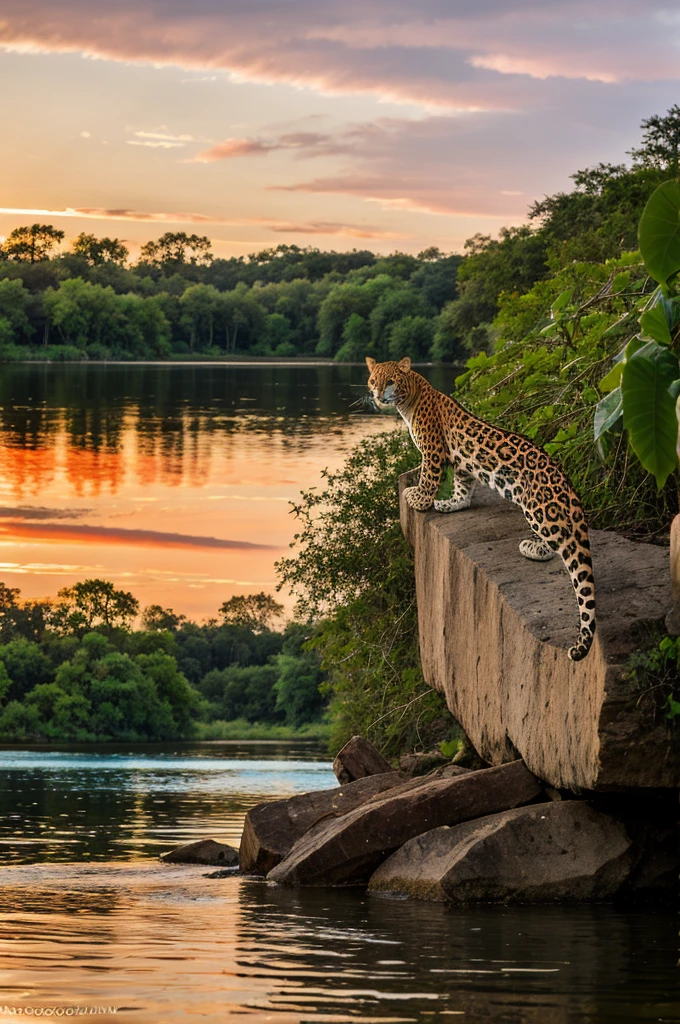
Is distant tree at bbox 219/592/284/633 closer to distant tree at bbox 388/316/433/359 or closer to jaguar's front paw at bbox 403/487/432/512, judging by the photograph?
distant tree at bbox 388/316/433/359

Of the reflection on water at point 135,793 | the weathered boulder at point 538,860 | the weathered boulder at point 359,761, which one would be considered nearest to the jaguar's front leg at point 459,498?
the weathered boulder at point 359,761

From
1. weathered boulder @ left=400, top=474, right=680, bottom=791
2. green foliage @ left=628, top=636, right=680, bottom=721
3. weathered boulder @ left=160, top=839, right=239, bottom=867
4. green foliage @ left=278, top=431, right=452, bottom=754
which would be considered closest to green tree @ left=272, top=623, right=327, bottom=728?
green foliage @ left=278, top=431, right=452, bottom=754

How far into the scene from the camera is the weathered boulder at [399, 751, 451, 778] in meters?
17.6

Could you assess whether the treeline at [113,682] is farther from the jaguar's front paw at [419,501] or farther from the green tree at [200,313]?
the jaguar's front paw at [419,501]

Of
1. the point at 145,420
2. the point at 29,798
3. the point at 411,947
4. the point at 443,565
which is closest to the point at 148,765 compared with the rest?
the point at 145,420

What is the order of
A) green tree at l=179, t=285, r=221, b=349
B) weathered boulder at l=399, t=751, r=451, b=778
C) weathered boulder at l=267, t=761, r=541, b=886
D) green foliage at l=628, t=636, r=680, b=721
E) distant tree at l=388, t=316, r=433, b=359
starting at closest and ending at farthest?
green foliage at l=628, t=636, r=680, b=721
weathered boulder at l=267, t=761, r=541, b=886
weathered boulder at l=399, t=751, r=451, b=778
distant tree at l=388, t=316, r=433, b=359
green tree at l=179, t=285, r=221, b=349

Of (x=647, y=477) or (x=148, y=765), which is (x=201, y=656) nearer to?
(x=148, y=765)

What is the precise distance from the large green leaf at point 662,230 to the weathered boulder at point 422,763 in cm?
966

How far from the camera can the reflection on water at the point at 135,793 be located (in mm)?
26125

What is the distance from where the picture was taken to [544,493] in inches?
483

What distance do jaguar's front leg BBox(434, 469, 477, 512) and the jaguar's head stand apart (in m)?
1.02

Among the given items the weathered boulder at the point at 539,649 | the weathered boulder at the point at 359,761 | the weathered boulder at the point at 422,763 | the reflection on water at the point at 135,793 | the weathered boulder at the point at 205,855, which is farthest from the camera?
the reflection on water at the point at 135,793

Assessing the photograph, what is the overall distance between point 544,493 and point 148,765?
5567cm

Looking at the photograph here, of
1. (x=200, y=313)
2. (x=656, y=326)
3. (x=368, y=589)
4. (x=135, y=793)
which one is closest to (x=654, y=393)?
(x=656, y=326)
